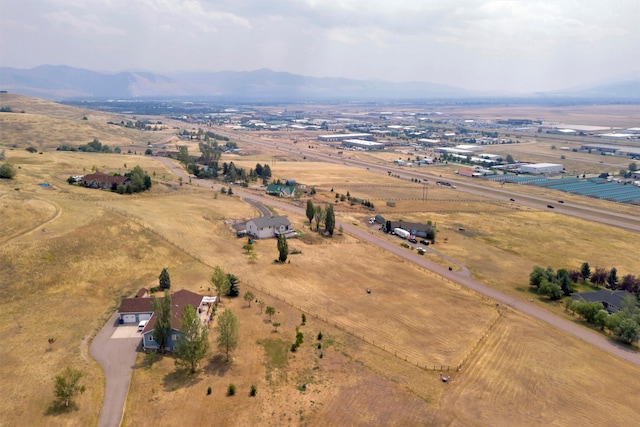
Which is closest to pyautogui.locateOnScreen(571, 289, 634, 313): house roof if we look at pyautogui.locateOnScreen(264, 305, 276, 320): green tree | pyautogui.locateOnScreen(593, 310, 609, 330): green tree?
pyautogui.locateOnScreen(593, 310, 609, 330): green tree

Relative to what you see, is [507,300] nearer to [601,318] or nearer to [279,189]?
[601,318]

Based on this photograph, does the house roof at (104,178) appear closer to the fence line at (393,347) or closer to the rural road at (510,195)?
the fence line at (393,347)

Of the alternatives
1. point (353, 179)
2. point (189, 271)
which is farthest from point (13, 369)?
point (353, 179)

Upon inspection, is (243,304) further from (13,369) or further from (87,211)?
(87,211)

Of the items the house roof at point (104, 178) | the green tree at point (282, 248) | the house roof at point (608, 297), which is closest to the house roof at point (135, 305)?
the green tree at point (282, 248)

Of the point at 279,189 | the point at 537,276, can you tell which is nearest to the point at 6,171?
the point at 279,189

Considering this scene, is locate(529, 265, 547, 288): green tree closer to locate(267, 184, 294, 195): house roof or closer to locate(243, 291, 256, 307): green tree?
locate(243, 291, 256, 307): green tree
